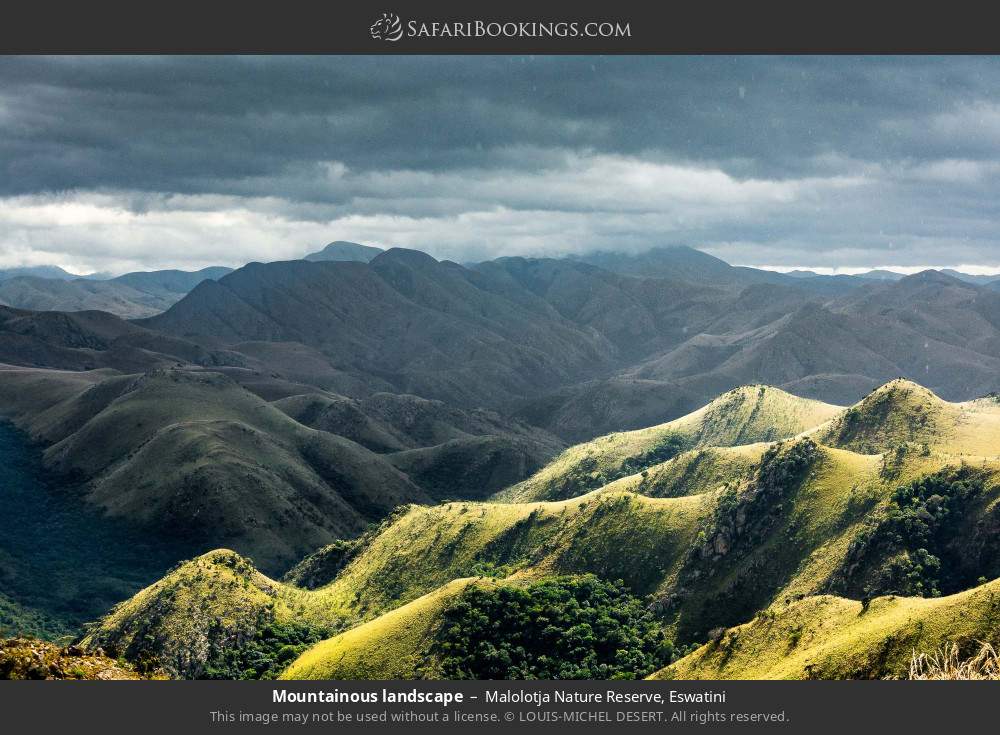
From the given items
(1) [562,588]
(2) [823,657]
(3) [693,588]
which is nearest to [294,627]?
(1) [562,588]

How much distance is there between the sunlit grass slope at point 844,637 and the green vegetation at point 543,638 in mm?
14032

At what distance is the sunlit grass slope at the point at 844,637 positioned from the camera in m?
87.8

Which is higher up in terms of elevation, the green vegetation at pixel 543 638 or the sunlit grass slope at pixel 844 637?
the sunlit grass slope at pixel 844 637

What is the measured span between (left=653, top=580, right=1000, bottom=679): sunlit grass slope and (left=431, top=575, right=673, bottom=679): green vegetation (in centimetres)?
1403

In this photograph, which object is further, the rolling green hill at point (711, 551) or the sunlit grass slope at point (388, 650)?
the rolling green hill at point (711, 551)

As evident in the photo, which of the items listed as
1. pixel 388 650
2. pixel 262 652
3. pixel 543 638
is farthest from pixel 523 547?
pixel 388 650

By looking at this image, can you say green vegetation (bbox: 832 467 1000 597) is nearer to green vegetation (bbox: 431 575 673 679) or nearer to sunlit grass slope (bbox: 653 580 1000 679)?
sunlit grass slope (bbox: 653 580 1000 679)

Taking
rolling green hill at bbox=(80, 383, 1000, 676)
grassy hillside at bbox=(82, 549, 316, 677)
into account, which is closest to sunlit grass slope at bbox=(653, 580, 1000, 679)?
rolling green hill at bbox=(80, 383, 1000, 676)

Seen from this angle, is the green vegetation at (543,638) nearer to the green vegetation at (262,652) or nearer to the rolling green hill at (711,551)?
the rolling green hill at (711,551)

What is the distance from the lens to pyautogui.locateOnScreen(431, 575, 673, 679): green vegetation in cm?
11919

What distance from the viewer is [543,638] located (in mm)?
127000

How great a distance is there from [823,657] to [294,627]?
84418 millimetres

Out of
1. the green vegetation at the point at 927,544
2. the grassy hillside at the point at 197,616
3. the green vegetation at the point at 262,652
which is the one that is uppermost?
the green vegetation at the point at 927,544

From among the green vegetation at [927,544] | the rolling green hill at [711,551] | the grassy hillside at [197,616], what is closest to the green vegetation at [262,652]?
the grassy hillside at [197,616]
